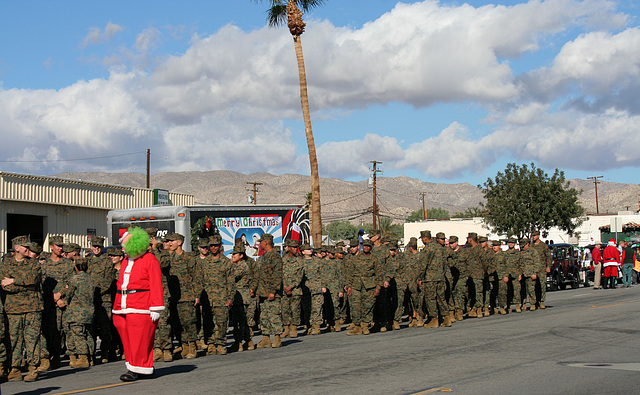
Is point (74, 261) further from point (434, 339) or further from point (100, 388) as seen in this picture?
point (434, 339)

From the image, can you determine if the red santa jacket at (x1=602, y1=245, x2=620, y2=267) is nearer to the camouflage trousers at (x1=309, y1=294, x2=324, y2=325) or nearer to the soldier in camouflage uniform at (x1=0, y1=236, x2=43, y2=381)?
the camouflage trousers at (x1=309, y1=294, x2=324, y2=325)

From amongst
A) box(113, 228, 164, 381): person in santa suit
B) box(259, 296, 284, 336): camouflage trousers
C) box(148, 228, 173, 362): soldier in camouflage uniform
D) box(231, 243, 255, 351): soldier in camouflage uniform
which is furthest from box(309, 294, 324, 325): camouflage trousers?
box(113, 228, 164, 381): person in santa suit

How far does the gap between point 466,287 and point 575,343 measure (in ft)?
17.9

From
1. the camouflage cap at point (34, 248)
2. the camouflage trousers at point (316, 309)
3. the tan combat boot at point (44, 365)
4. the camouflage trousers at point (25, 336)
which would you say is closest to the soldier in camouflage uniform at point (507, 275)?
the camouflage trousers at point (316, 309)

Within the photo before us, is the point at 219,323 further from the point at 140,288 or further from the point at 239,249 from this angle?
the point at 140,288

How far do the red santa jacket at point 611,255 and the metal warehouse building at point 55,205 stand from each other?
776 inches

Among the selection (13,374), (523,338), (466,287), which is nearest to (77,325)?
(13,374)

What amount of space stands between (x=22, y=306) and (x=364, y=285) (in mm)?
6648

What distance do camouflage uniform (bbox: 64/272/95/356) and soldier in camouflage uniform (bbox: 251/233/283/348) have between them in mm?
2877

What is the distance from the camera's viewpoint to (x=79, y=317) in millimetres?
10797

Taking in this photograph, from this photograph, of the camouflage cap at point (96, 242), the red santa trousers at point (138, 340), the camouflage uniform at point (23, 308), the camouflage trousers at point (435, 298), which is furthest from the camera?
the camouflage trousers at point (435, 298)

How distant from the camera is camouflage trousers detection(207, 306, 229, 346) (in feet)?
37.9

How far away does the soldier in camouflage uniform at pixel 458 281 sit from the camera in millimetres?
16734

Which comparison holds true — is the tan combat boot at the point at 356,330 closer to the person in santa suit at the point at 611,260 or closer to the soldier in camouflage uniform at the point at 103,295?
the soldier in camouflage uniform at the point at 103,295
